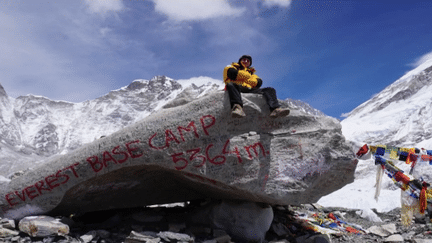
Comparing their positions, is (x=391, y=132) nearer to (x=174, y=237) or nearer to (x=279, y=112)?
(x=279, y=112)

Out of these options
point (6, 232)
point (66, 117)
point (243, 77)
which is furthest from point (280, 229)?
point (66, 117)

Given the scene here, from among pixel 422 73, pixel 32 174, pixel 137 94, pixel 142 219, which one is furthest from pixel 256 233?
pixel 137 94

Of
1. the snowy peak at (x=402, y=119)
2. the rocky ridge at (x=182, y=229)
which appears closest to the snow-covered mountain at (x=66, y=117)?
the snowy peak at (x=402, y=119)

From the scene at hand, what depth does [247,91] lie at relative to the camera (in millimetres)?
7223

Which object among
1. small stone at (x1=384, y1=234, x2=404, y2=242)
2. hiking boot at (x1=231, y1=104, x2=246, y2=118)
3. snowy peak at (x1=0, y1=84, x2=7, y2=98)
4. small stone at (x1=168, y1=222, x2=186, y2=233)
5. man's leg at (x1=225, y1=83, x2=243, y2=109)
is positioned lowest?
small stone at (x1=384, y1=234, x2=404, y2=242)

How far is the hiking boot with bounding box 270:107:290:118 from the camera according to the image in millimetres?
6688

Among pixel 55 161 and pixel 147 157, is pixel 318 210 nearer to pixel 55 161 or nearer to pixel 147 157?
pixel 147 157

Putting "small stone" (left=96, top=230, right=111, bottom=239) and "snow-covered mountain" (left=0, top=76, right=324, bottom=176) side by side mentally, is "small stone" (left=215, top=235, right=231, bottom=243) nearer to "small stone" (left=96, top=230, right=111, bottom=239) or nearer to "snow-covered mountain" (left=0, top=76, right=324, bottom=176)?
"small stone" (left=96, top=230, right=111, bottom=239)

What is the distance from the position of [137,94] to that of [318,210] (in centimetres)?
16823

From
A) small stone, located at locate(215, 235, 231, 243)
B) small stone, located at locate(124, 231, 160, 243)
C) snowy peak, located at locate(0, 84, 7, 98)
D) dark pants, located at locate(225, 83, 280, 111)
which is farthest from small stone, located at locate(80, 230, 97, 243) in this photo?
snowy peak, located at locate(0, 84, 7, 98)

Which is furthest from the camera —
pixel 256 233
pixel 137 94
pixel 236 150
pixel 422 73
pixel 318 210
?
pixel 137 94

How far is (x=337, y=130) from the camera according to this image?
741 centimetres

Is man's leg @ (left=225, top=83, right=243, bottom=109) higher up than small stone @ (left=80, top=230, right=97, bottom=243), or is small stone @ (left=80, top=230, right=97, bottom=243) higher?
man's leg @ (left=225, top=83, right=243, bottom=109)

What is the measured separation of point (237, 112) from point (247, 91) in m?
1.14
